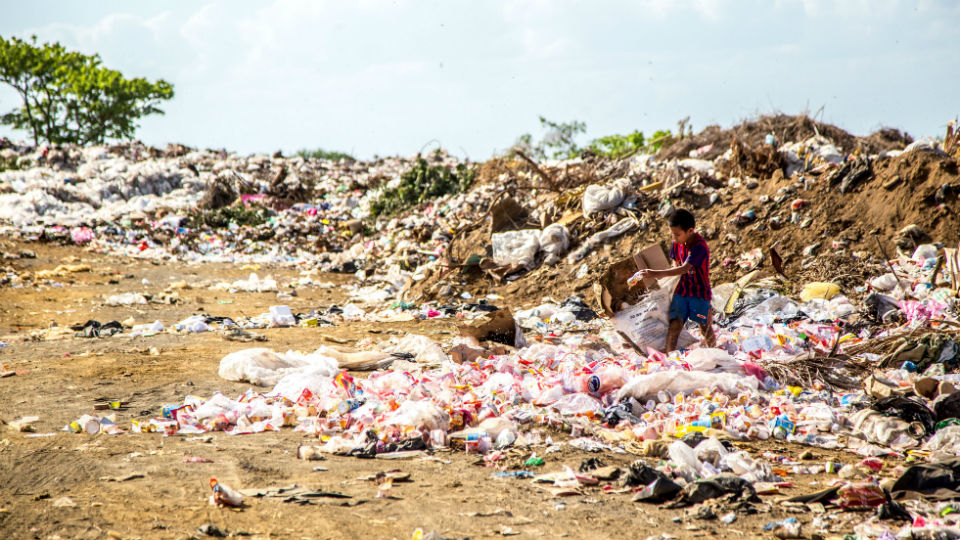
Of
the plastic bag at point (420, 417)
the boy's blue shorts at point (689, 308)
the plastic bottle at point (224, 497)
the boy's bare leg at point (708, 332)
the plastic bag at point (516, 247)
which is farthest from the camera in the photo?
the plastic bag at point (516, 247)

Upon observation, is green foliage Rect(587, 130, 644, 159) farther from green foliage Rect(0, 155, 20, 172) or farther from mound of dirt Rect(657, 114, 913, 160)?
green foliage Rect(0, 155, 20, 172)

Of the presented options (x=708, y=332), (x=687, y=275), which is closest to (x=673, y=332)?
(x=708, y=332)

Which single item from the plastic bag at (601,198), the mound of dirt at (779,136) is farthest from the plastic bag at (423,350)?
the mound of dirt at (779,136)

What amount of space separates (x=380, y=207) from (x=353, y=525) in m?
12.6

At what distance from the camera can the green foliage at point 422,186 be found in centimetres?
1414

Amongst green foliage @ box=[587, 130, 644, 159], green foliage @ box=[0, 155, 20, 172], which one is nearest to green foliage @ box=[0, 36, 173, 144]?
green foliage @ box=[0, 155, 20, 172]

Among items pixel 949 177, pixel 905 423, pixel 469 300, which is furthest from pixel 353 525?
pixel 949 177

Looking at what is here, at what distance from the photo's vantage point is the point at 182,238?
46.6 ft

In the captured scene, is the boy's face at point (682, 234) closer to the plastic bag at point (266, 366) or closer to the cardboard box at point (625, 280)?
the cardboard box at point (625, 280)

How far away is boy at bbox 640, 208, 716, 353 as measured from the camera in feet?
15.3

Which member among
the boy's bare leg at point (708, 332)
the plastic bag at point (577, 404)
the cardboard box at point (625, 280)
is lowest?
the plastic bag at point (577, 404)

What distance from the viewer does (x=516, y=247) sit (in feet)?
31.0

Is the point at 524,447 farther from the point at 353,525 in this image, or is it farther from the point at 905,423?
the point at 905,423

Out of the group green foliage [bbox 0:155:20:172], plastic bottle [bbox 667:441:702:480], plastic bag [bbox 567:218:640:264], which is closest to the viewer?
plastic bottle [bbox 667:441:702:480]
